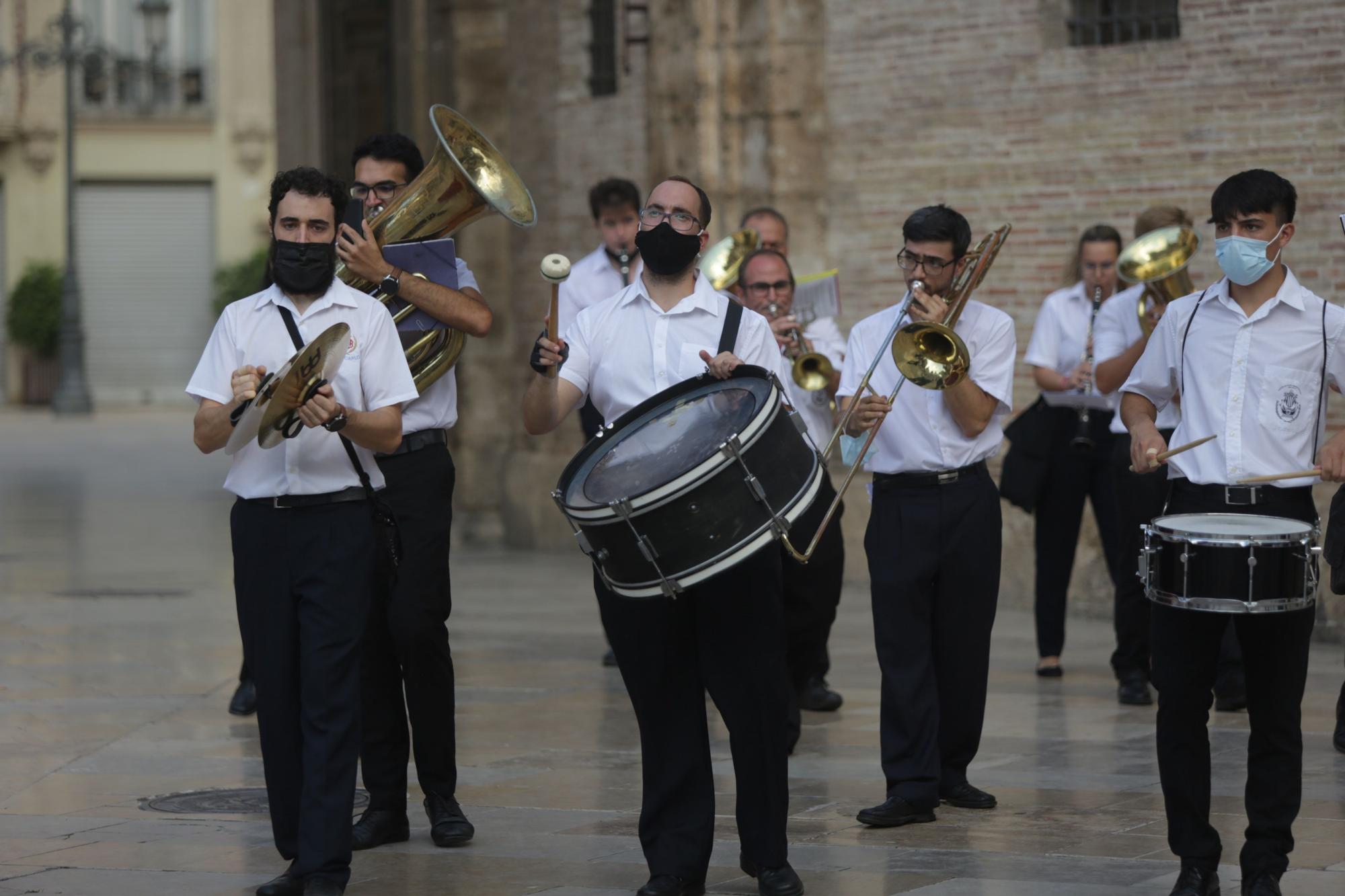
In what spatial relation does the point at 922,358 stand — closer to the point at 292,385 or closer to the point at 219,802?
the point at 292,385

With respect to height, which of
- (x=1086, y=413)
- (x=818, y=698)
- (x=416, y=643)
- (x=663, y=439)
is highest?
(x=1086, y=413)

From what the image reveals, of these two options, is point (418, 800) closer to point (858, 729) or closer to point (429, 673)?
point (429, 673)

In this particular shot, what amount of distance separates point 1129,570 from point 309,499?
4710 millimetres

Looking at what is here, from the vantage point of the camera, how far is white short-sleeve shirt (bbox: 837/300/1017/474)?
22.3 feet

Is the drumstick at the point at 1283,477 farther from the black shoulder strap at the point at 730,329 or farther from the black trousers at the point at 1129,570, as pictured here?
the black trousers at the point at 1129,570

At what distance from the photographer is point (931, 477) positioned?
682cm

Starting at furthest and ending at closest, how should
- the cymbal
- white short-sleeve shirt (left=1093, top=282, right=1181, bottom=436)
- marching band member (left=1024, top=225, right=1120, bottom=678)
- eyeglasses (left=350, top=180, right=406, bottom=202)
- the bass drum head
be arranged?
marching band member (left=1024, top=225, right=1120, bottom=678), white short-sleeve shirt (left=1093, top=282, right=1181, bottom=436), eyeglasses (left=350, top=180, right=406, bottom=202), the bass drum head, the cymbal

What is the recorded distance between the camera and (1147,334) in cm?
890

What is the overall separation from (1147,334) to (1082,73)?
3.27 m

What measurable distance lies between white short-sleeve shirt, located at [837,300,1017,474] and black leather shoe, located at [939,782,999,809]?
1048mm

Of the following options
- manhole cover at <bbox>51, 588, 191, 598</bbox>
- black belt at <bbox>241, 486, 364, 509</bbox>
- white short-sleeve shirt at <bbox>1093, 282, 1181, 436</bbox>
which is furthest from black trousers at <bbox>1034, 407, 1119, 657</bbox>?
manhole cover at <bbox>51, 588, 191, 598</bbox>

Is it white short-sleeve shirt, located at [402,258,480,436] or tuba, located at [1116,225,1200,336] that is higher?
tuba, located at [1116,225,1200,336]

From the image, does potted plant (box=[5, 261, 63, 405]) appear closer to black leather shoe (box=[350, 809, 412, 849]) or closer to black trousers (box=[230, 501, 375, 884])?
black leather shoe (box=[350, 809, 412, 849])

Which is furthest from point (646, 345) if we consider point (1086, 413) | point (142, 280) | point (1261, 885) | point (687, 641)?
point (142, 280)
